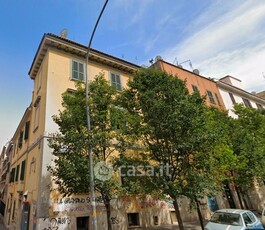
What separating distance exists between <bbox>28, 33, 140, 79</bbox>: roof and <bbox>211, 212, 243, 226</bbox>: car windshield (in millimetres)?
12157

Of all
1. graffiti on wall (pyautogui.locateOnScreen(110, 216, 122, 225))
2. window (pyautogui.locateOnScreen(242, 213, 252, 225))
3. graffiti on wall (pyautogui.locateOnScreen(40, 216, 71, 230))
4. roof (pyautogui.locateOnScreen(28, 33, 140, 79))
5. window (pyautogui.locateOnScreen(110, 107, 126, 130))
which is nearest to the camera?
window (pyautogui.locateOnScreen(242, 213, 252, 225))

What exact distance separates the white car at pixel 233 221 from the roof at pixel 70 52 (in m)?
12.3

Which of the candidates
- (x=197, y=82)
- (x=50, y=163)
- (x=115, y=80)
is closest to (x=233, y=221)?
Answer: (x=50, y=163)

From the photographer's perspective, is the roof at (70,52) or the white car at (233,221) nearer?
the white car at (233,221)

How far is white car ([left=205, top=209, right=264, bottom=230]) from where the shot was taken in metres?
8.05

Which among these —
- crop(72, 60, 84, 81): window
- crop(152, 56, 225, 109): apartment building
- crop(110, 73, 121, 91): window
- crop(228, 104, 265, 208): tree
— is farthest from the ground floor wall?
crop(152, 56, 225, 109): apartment building

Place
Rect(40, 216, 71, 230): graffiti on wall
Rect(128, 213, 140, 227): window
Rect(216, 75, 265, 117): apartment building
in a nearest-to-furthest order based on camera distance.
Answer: Rect(40, 216, 71, 230): graffiti on wall < Rect(128, 213, 140, 227): window < Rect(216, 75, 265, 117): apartment building

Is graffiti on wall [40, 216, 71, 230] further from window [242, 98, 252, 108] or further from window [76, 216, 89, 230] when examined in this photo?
window [242, 98, 252, 108]

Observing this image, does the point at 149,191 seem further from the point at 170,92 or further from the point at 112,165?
the point at 170,92

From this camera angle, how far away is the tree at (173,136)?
9.18m

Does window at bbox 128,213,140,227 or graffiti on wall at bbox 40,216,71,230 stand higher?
graffiti on wall at bbox 40,216,71,230

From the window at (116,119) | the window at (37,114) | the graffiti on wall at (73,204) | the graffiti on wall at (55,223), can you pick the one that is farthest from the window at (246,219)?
the window at (37,114)

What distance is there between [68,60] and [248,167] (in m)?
15.1

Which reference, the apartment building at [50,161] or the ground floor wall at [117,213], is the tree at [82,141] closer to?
the apartment building at [50,161]
